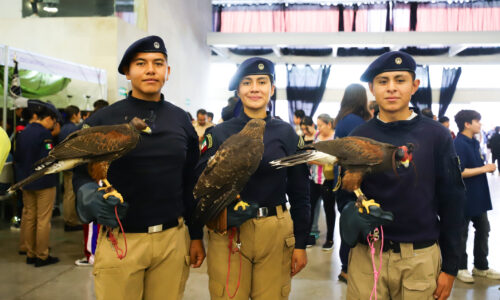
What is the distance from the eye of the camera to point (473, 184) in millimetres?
3631

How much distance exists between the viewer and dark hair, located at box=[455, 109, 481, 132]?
3643 millimetres

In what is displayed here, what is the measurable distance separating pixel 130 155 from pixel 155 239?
38cm

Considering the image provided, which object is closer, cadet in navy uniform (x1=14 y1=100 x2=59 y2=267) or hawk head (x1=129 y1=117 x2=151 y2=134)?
hawk head (x1=129 y1=117 x2=151 y2=134)

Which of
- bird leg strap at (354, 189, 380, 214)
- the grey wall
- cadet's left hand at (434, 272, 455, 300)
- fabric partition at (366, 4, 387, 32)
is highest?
fabric partition at (366, 4, 387, 32)

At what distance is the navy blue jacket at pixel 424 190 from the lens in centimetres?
164

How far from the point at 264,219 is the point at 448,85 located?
44.1 feet

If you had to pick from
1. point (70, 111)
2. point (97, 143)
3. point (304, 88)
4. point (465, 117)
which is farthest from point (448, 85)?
point (97, 143)

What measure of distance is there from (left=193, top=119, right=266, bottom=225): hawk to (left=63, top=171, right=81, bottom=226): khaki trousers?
4.14m

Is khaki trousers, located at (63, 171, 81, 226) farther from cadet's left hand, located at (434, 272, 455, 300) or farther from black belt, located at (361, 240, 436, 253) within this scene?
cadet's left hand, located at (434, 272, 455, 300)

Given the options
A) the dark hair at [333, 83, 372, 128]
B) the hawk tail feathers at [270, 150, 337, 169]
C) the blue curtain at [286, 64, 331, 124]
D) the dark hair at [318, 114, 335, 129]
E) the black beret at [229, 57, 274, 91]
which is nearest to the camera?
the hawk tail feathers at [270, 150, 337, 169]

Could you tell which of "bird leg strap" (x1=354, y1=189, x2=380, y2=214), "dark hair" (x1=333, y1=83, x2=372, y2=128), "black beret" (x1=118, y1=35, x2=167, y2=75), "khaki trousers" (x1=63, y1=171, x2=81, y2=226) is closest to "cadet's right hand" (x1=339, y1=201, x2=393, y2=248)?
"bird leg strap" (x1=354, y1=189, x2=380, y2=214)

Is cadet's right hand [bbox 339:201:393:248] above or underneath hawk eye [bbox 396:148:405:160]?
underneath

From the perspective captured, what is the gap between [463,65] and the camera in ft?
43.4

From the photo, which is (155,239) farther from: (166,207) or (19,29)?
(19,29)
